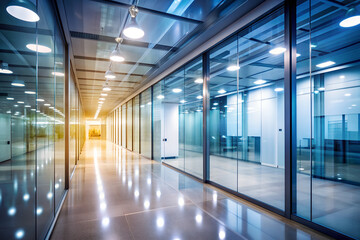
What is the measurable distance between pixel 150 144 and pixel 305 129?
312 inches

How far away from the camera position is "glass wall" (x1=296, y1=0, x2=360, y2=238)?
3922mm

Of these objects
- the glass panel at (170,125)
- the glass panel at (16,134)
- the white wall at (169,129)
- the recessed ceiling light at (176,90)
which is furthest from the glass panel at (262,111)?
the glass panel at (16,134)

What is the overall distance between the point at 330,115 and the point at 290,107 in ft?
9.93

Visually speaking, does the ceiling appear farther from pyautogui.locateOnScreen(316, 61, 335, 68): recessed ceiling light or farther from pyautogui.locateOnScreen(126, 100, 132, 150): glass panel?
pyautogui.locateOnScreen(126, 100, 132, 150): glass panel

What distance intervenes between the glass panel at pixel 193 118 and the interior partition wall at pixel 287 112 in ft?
0.12

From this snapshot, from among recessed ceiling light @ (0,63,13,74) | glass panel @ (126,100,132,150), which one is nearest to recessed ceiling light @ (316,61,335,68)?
recessed ceiling light @ (0,63,13,74)

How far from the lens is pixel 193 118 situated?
741 centimetres

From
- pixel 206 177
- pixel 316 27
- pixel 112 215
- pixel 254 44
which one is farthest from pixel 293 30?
pixel 112 215

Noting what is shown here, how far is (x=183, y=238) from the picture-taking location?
2.95m

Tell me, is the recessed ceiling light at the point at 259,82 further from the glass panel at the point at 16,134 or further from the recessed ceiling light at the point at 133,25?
the glass panel at the point at 16,134

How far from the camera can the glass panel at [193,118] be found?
6770 millimetres

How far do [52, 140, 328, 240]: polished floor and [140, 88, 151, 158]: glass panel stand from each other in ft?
19.1

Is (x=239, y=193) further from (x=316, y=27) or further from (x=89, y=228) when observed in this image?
(x=316, y=27)

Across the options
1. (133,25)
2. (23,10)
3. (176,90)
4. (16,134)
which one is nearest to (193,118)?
(176,90)
